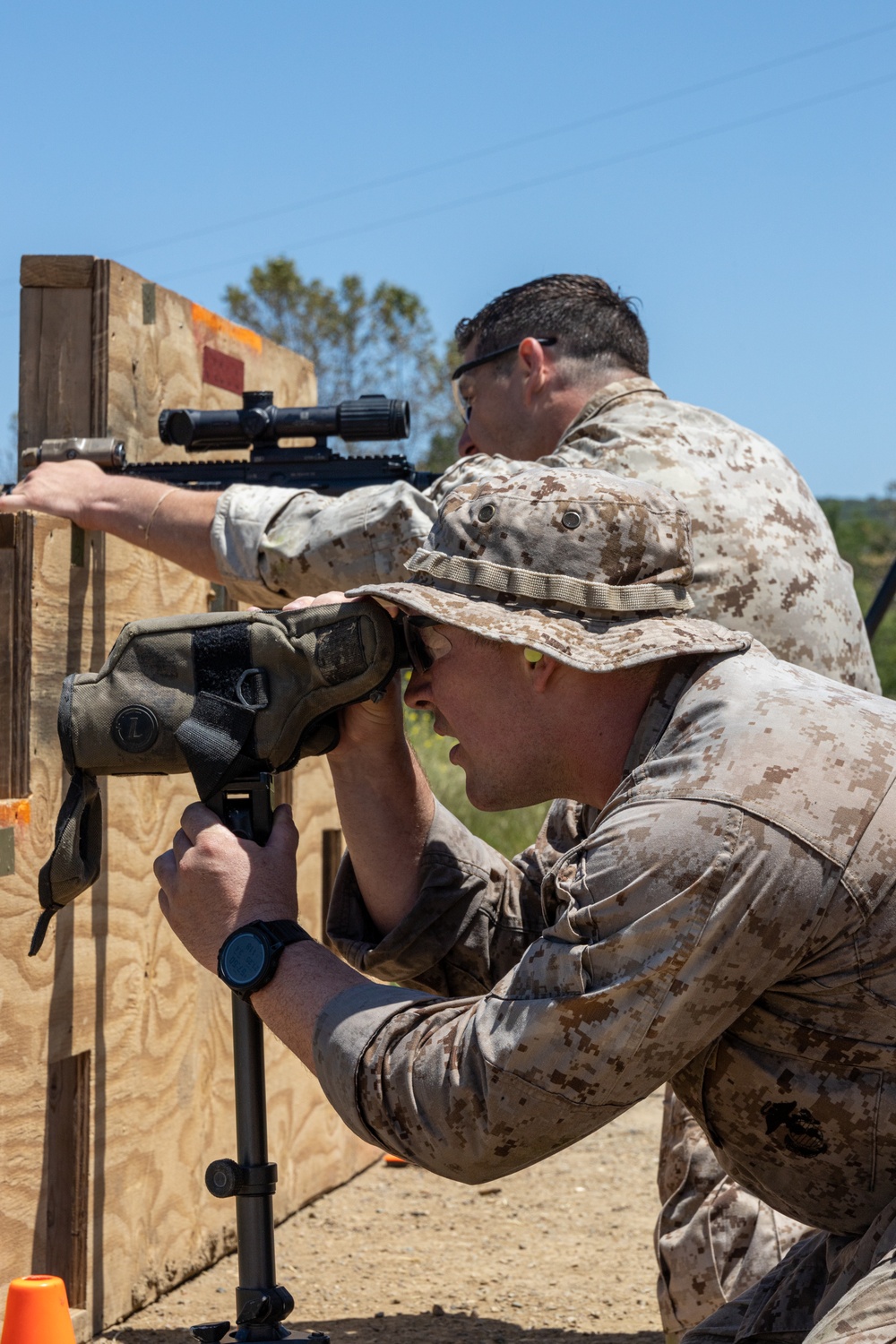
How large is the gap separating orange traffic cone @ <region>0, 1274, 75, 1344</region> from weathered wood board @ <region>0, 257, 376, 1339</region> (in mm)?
643

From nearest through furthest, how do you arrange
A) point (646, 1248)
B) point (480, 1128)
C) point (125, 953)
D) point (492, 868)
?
point (480, 1128)
point (492, 868)
point (125, 953)
point (646, 1248)

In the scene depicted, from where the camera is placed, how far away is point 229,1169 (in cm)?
219

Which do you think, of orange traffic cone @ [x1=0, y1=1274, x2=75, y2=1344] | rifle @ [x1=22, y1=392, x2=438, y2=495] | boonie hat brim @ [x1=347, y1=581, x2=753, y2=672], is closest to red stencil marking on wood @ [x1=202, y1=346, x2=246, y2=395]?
rifle @ [x1=22, y1=392, x2=438, y2=495]

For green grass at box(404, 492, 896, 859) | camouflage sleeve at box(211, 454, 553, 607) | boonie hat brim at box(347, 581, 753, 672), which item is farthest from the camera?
green grass at box(404, 492, 896, 859)

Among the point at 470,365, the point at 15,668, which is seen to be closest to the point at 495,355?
the point at 470,365

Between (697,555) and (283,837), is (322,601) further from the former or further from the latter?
(697,555)

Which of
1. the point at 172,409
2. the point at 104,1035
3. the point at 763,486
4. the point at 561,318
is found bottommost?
the point at 104,1035

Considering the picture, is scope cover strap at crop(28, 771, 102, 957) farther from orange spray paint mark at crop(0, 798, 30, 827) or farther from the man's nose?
orange spray paint mark at crop(0, 798, 30, 827)

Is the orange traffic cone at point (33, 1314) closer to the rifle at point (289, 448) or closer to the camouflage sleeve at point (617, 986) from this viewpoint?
the camouflage sleeve at point (617, 986)

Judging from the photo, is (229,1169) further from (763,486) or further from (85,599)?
(763,486)

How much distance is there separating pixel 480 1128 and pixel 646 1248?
109 inches

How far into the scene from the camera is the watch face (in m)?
2.08

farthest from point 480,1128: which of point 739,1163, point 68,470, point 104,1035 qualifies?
point 68,470

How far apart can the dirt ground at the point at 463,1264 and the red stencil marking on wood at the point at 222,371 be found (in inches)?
96.3
